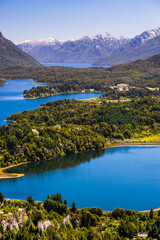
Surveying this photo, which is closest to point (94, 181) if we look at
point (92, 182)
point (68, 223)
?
point (92, 182)

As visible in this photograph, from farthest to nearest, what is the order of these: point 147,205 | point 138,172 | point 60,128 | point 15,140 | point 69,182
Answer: point 60,128, point 15,140, point 138,172, point 69,182, point 147,205

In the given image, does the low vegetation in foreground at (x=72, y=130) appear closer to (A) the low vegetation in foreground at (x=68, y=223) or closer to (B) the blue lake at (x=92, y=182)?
(B) the blue lake at (x=92, y=182)

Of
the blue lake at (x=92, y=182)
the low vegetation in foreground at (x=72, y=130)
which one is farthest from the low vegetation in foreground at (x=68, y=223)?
the low vegetation in foreground at (x=72, y=130)

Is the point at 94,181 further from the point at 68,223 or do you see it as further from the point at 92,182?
the point at 68,223

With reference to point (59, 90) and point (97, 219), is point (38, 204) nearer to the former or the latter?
point (97, 219)

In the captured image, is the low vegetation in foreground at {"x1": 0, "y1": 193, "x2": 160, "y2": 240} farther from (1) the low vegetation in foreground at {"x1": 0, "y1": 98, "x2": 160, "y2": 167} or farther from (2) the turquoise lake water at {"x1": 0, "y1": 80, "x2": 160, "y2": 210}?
(1) the low vegetation in foreground at {"x1": 0, "y1": 98, "x2": 160, "y2": 167}

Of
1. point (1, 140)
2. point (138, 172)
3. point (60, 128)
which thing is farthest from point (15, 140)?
point (138, 172)

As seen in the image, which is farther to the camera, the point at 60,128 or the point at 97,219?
the point at 60,128
